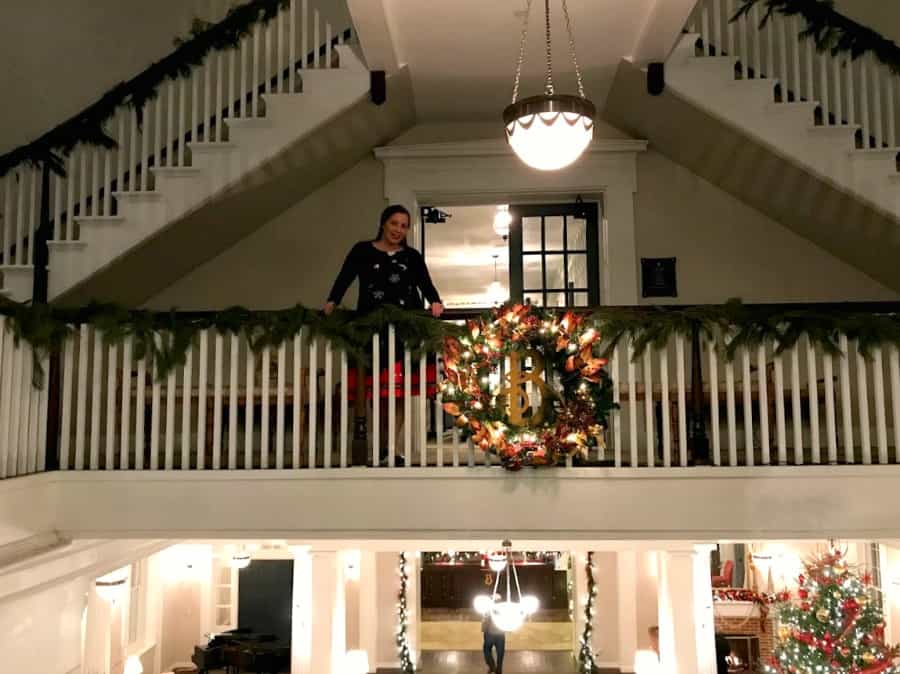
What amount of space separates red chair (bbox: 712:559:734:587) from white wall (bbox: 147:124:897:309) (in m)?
6.47

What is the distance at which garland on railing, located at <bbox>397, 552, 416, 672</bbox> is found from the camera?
10.4 meters

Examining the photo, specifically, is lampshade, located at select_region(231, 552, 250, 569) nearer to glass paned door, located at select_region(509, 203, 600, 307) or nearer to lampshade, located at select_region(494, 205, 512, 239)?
lampshade, located at select_region(494, 205, 512, 239)

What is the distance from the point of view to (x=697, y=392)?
13.3 ft

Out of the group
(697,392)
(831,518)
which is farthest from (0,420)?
(831,518)

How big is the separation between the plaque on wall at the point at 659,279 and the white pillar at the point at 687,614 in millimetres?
2611

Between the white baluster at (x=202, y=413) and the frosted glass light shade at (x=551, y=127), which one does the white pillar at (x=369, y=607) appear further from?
the frosted glass light shade at (x=551, y=127)

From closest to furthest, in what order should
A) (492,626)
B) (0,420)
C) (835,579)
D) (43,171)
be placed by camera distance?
(0,420), (43,171), (835,579), (492,626)

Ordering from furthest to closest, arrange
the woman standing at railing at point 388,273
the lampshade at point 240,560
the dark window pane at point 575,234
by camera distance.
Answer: the lampshade at point 240,560 → the dark window pane at point 575,234 → the woman standing at railing at point 388,273

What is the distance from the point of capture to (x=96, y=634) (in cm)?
840

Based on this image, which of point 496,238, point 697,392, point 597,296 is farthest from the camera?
point 496,238

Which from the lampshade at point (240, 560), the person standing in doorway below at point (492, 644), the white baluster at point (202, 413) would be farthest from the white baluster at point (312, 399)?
the lampshade at point (240, 560)

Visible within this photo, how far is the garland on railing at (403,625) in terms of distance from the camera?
10.4 meters

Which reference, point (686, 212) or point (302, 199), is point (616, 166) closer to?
point (686, 212)

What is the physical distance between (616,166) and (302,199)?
9.03 feet
